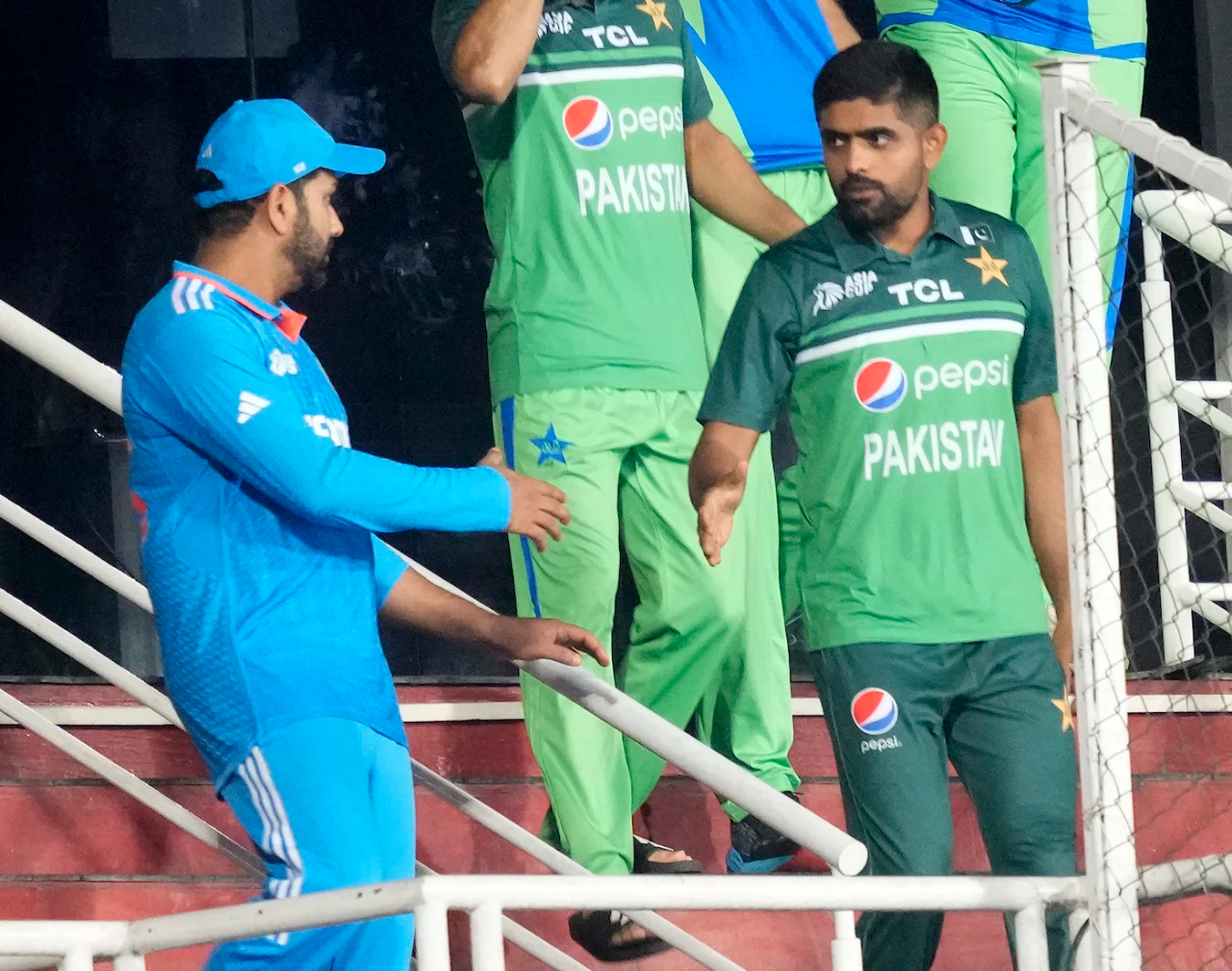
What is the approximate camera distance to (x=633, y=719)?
8.38ft

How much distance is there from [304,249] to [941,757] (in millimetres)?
1095

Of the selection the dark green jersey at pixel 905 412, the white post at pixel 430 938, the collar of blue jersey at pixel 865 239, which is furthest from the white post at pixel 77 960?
the collar of blue jersey at pixel 865 239

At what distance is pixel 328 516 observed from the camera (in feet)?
7.69

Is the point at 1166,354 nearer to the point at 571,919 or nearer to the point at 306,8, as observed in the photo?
the point at 571,919

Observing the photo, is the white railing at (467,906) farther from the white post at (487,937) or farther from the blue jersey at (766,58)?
the blue jersey at (766,58)

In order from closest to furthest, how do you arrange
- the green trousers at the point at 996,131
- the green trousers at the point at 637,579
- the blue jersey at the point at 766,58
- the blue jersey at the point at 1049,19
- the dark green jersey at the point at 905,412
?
the dark green jersey at the point at 905,412 → the green trousers at the point at 637,579 → the green trousers at the point at 996,131 → the blue jersey at the point at 1049,19 → the blue jersey at the point at 766,58

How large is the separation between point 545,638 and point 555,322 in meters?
0.91

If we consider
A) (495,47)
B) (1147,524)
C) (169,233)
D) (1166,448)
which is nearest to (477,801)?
(495,47)

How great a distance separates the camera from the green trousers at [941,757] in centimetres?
273

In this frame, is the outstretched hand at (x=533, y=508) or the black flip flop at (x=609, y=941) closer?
the outstretched hand at (x=533, y=508)

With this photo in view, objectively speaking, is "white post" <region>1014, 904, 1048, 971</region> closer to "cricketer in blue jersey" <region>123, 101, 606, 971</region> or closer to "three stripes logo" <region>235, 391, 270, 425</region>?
"cricketer in blue jersey" <region>123, 101, 606, 971</region>

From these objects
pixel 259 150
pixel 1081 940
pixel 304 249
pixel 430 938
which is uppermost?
pixel 259 150

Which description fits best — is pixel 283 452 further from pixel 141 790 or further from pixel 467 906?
pixel 141 790

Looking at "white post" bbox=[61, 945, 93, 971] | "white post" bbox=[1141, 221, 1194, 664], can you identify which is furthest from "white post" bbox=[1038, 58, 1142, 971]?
"white post" bbox=[1141, 221, 1194, 664]
